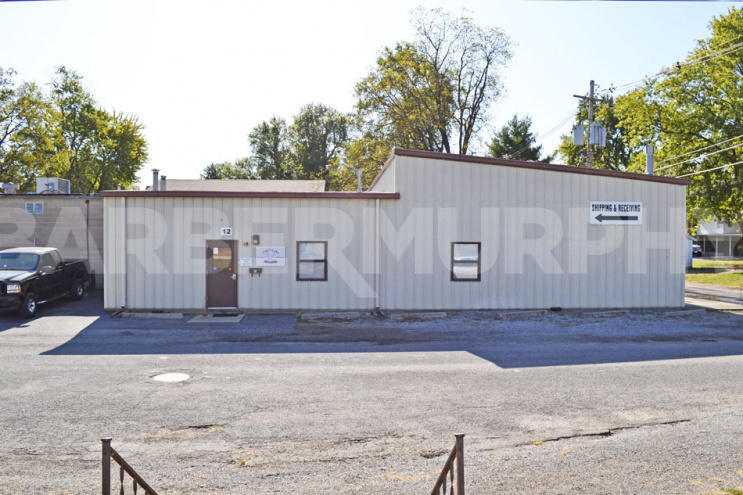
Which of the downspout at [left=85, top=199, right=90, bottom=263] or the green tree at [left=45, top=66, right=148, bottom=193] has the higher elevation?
the green tree at [left=45, top=66, right=148, bottom=193]

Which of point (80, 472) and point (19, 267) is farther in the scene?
point (19, 267)

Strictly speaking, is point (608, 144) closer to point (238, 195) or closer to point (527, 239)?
point (527, 239)

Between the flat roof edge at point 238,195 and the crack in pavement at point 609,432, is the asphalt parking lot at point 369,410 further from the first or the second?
the flat roof edge at point 238,195

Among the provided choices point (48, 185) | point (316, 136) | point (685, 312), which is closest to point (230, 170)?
point (316, 136)

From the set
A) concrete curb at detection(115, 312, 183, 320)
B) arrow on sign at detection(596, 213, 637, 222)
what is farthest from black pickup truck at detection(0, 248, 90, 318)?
arrow on sign at detection(596, 213, 637, 222)

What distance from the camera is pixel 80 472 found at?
5523mm

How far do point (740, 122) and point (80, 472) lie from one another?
38291mm

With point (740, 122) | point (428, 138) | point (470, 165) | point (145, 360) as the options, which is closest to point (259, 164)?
point (428, 138)

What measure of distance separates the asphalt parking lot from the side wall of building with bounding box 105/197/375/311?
2.74m

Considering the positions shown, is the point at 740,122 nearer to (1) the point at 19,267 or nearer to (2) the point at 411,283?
(2) the point at 411,283

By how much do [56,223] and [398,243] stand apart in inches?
538

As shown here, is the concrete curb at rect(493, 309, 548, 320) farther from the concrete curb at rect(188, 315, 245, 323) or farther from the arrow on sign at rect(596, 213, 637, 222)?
the concrete curb at rect(188, 315, 245, 323)

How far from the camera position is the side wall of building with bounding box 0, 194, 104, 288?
21.3m

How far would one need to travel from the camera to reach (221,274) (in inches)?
643
